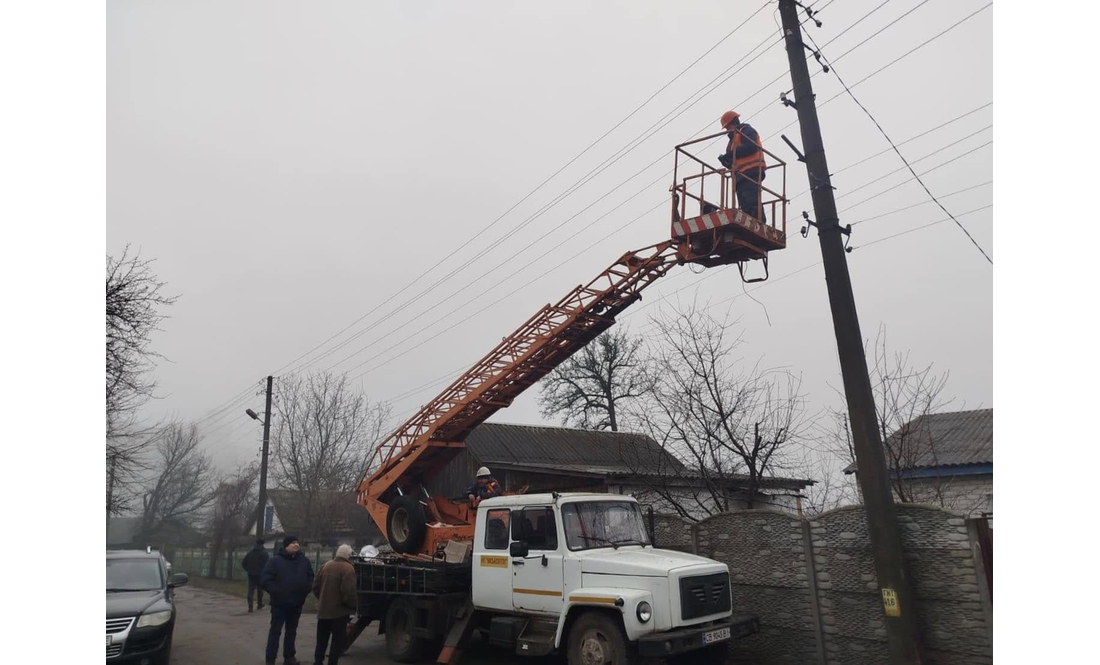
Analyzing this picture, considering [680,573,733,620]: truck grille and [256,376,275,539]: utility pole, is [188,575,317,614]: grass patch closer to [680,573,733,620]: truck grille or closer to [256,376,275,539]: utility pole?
[256,376,275,539]: utility pole

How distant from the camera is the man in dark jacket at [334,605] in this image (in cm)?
904

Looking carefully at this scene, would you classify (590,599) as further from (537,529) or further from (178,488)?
(178,488)

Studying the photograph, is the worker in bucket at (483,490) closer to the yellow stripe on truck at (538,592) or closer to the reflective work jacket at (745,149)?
the yellow stripe on truck at (538,592)

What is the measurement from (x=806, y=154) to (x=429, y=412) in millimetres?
7680

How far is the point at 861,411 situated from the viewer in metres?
7.10

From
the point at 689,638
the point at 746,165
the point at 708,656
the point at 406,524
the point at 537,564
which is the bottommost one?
the point at 708,656

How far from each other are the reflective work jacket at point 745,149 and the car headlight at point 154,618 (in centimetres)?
957

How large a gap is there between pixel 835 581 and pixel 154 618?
329 inches

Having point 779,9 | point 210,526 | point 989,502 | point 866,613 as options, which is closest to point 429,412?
point 866,613

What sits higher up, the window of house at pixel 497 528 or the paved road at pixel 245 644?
the window of house at pixel 497 528

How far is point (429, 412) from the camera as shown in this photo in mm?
12516

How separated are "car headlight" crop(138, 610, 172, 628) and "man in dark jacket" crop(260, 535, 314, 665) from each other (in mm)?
1191

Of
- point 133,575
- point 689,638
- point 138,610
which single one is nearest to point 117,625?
point 138,610

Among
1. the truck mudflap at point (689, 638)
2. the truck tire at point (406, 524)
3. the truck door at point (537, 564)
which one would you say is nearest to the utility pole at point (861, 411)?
the truck mudflap at point (689, 638)
